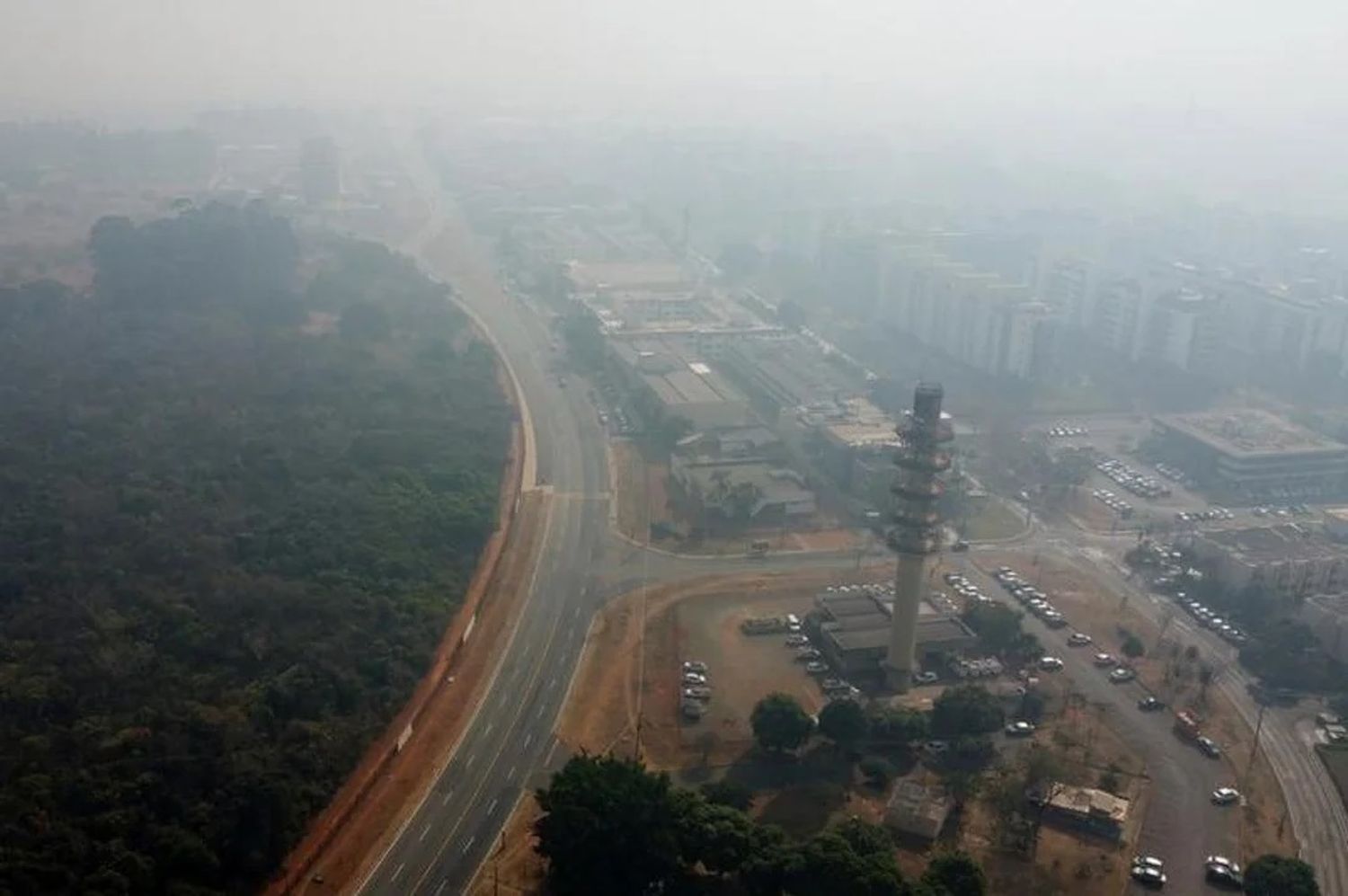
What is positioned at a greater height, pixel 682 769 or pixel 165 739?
pixel 165 739

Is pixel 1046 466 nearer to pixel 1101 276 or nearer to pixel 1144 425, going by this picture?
pixel 1144 425

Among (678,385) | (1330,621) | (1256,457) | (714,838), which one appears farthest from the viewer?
(678,385)

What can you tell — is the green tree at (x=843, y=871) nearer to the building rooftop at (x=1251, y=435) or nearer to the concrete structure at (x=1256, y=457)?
the concrete structure at (x=1256, y=457)

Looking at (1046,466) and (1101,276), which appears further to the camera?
(1101,276)

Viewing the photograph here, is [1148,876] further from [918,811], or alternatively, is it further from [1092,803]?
[918,811]

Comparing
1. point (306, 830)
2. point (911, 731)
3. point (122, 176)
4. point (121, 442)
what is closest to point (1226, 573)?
point (911, 731)

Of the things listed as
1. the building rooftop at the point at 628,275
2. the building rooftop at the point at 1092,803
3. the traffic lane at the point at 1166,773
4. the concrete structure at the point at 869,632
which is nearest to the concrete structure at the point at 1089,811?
the building rooftop at the point at 1092,803

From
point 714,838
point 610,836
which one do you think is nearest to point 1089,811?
point 714,838

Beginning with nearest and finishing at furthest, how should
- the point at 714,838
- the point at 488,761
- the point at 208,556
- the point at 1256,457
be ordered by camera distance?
the point at 714,838 < the point at 488,761 < the point at 208,556 < the point at 1256,457
